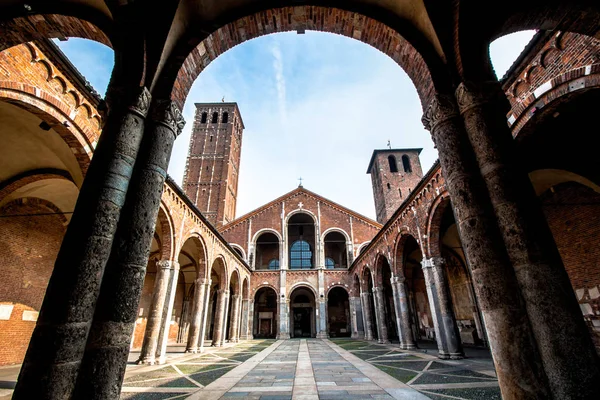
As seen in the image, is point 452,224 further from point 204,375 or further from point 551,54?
point 204,375

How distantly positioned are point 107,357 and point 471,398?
461cm

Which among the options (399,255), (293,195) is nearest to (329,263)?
(293,195)

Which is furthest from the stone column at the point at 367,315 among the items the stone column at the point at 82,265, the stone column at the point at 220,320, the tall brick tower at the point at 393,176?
the stone column at the point at 82,265

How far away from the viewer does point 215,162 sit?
32.4 metres

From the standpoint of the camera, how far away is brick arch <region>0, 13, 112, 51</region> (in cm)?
351

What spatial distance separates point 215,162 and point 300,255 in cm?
1532

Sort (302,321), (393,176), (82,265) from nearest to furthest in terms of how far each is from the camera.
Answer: (82,265), (302,321), (393,176)

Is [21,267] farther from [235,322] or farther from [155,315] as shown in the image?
[235,322]

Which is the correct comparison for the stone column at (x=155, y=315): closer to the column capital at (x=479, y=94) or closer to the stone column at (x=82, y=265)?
the stone column at (x=82, y=265)

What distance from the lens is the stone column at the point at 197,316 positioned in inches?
461

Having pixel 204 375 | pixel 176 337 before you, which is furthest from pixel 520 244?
pixel 176 337

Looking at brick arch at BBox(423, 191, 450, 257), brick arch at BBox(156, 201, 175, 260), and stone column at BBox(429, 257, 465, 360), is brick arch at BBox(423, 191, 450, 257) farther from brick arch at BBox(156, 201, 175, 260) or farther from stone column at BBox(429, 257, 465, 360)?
brick arch at BBox(156, 201, 175, 260)

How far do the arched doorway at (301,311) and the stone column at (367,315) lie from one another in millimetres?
6728

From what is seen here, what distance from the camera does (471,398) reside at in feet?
13.0
